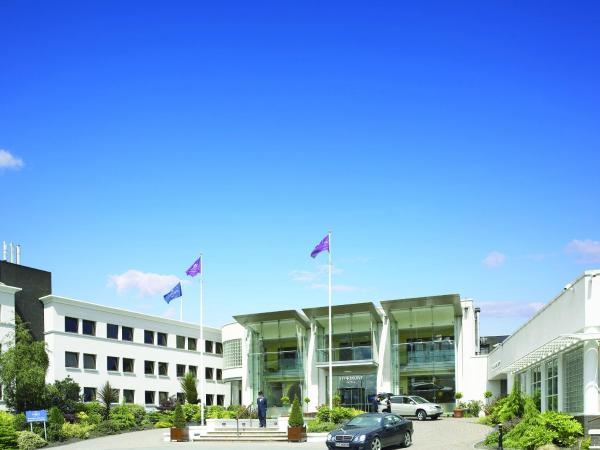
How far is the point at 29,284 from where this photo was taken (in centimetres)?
5094

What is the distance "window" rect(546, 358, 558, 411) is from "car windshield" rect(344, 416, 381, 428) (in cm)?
597

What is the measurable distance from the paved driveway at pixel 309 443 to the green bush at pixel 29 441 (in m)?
1.19

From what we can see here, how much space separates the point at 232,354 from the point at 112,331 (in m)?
10.3

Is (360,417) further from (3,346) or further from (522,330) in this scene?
(3,346)

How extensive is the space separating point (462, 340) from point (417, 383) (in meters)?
4.22

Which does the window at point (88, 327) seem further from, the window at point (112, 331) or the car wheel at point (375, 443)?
the car wheel at point (375, 443)

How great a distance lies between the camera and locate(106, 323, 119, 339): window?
182 feet

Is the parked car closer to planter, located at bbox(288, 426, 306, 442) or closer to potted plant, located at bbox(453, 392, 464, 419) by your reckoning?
potted plant, located at bbox(453, 392, 464, 419)

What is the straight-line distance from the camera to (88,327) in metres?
53.8

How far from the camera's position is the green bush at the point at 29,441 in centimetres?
3375

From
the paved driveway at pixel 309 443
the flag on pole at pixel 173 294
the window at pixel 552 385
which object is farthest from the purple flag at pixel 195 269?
the window at pixel 552 385

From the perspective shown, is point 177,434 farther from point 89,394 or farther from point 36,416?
point 89,394

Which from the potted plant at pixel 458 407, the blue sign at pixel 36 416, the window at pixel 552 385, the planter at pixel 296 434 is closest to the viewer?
the window at pixel 552 385

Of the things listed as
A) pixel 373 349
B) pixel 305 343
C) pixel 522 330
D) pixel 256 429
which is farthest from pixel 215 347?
pixel 522 330
